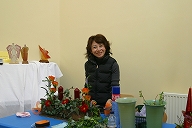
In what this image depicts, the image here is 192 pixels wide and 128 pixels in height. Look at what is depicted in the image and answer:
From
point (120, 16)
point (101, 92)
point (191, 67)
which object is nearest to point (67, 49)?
point (120, 16)

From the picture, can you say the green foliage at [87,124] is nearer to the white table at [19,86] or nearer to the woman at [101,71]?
the woman at [101,71]

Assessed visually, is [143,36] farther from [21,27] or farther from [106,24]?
[21,27]

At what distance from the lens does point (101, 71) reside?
85.1 inches

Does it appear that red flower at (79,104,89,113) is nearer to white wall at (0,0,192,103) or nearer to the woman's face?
the woman's face

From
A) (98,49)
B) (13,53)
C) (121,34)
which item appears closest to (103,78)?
(98,49)

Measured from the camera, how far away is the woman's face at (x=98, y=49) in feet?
7.02

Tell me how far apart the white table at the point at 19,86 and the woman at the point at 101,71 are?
0.93 m

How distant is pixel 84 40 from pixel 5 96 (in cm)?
145

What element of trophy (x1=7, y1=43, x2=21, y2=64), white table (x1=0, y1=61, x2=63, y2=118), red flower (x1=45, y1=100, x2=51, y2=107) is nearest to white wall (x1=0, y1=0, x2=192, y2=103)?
trophy (x1=7, y1=43, x2=21, y2=64)

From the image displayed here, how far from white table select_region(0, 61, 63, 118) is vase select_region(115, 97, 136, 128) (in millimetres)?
1685

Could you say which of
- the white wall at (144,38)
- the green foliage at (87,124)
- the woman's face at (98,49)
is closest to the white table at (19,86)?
the white wall at (144,38)

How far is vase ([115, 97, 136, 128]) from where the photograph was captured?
1.28 meters

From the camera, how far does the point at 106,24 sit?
3.24 m

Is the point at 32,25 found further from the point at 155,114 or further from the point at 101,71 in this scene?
the point at 155,114
